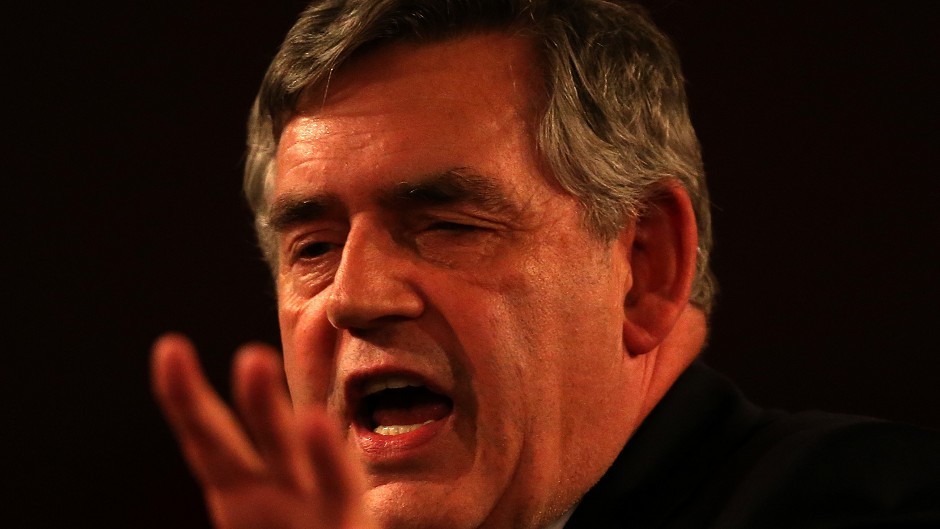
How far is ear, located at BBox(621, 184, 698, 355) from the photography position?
2.04 m

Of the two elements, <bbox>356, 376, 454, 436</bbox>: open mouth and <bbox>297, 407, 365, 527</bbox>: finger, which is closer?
<bbox>297, 407, 365, 527</bbox>: finger

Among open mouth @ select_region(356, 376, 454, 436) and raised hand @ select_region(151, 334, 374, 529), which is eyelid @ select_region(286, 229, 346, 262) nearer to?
open mouth @ select_region(356, 376, 454, 436)

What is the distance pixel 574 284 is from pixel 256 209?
0.74m

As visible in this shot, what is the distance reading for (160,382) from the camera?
123 cm

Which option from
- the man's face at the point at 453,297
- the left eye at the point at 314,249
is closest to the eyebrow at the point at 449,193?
the man's face at the point at 453,297

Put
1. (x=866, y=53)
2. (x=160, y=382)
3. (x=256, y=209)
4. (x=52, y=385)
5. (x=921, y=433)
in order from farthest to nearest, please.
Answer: (x=52, y=385), (x=866, y=53), (x=256, y=209), (x=921, y=433), (x=160, y=382)

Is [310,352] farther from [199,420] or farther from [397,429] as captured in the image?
[199,420]

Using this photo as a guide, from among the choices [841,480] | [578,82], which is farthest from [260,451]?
[578,82]

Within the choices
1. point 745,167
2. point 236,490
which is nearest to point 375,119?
point 236,490

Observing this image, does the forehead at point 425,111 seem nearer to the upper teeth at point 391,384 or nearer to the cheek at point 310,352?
the cheek at point 310,352

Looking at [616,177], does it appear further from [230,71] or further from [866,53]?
[230,71]

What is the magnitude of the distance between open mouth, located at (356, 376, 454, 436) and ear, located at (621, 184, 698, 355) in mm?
340

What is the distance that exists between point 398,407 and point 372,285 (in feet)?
0.69

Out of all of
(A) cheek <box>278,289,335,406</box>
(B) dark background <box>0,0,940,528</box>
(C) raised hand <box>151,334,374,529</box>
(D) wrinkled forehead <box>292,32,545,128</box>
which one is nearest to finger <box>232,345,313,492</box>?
(C) raised hand <box>151,334,374,529</box>
